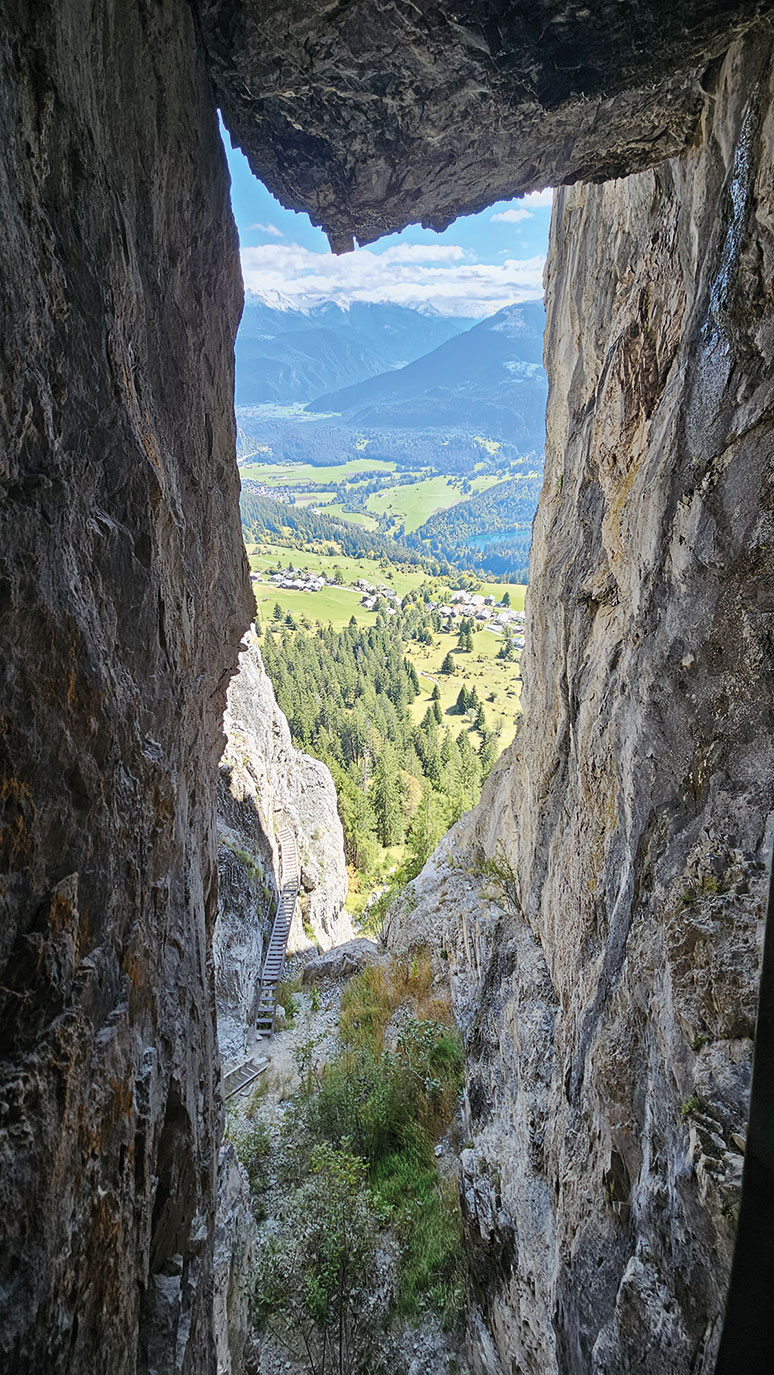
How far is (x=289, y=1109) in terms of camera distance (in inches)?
508

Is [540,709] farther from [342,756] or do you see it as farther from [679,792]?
[342,756]

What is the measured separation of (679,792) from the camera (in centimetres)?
475

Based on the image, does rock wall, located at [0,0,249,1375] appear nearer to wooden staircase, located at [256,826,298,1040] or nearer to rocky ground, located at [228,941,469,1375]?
rocky ground, located at [228,941,469,1375]

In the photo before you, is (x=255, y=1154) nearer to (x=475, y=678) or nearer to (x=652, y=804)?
(x=652, y=804)

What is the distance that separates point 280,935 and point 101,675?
21.5m

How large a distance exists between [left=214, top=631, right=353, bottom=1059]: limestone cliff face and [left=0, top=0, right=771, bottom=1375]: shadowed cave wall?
8.68 m

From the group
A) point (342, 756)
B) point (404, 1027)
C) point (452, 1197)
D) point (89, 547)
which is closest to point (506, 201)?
point (89, 547)

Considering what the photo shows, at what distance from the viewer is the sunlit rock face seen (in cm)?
407

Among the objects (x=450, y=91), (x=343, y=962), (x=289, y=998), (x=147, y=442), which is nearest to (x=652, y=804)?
(x=147, y=442)

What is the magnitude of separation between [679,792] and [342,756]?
6915 cm

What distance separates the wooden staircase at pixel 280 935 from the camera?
1842 cm

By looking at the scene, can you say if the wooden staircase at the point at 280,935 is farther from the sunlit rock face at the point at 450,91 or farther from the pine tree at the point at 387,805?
the pine tree at the point at 387,805

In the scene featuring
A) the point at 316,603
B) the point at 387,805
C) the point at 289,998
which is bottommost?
the point at 289,998

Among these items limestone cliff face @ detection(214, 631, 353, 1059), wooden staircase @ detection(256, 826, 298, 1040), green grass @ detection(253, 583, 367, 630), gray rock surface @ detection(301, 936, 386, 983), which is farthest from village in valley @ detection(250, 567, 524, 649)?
gray rock surface @ detection(301, 936, 386, 983)
